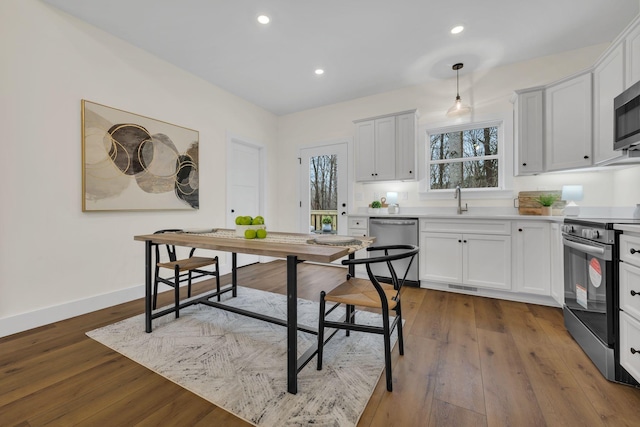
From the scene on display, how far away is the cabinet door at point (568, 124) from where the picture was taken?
2.58 metres

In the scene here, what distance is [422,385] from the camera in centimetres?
150

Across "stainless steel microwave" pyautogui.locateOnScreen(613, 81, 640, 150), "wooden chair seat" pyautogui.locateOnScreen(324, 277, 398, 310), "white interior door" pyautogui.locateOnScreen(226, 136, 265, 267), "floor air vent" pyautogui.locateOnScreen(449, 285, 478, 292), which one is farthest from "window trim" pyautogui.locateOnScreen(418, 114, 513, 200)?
"white interior door" pyautogui.locateOnScreen(226, 136, 265, 267)

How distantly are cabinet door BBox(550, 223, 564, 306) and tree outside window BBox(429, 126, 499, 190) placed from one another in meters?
1.10

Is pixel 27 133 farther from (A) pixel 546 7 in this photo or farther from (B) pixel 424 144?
(A) pixel 546 7

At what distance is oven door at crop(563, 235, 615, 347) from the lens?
1582 millimetres

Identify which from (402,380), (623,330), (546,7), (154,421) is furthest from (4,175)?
(546,7)

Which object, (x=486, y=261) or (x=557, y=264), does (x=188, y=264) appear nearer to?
(x=486, y=261)

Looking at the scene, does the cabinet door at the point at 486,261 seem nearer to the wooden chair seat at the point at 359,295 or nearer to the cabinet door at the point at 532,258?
the cabinet door at the point at 532,258

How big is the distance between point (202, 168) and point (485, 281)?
384cm

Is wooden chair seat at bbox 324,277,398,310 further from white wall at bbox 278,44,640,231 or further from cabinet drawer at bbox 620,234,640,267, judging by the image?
white wall at bbox 278,44,640,231

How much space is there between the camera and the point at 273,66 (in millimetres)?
3420

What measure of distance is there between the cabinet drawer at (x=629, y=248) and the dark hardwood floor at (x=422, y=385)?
0.72 metres

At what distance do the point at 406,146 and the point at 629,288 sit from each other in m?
2.66

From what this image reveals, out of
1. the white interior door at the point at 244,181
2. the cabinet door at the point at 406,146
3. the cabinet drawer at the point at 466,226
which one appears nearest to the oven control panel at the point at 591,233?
the cabinet drawer at the point at 466,226
